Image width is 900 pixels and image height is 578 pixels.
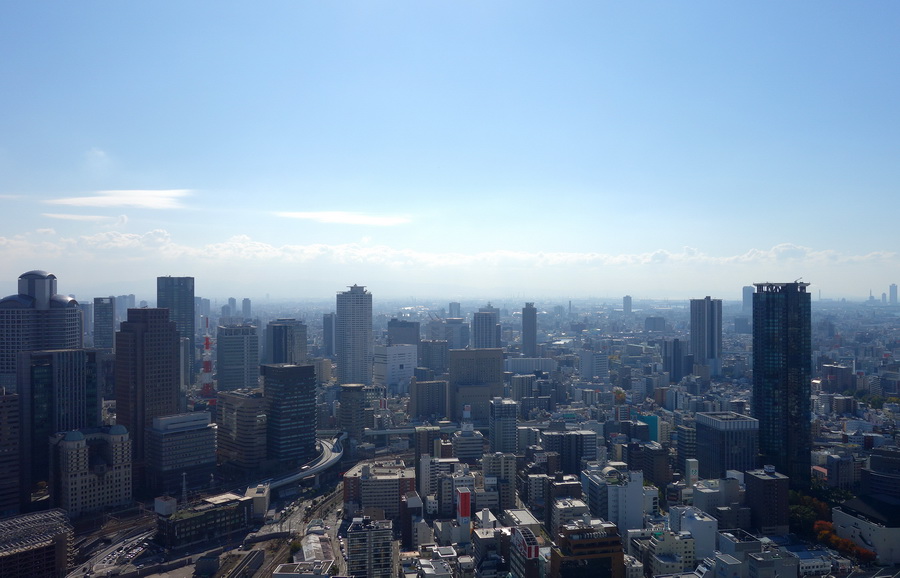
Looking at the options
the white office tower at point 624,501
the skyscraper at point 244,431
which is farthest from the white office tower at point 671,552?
the skyscraper at point 244,431

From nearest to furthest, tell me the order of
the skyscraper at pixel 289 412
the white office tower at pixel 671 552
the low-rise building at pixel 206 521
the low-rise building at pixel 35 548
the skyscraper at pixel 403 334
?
1. the low-rise building at pixel 35 548
2. the white office tower at pixel 671 552
3. the low-rise building at pixel 206 521
4. the skyscraper at pixel 289 412
5. the skyscraper at pixel 403 334

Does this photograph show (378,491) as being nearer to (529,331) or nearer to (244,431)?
(244,431)

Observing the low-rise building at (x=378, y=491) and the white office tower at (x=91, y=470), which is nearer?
the white office tower at (x=91, y=470)

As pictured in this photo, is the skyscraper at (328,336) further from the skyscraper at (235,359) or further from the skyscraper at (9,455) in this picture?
the skyscraper at (9,455)

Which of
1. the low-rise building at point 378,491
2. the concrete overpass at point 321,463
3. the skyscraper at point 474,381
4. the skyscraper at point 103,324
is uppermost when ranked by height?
the skyscraper at point 103,324

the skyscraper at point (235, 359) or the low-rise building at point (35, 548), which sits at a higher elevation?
the skyscraper at point (235, 359)

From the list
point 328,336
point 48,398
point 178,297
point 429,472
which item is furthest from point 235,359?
point 429,472

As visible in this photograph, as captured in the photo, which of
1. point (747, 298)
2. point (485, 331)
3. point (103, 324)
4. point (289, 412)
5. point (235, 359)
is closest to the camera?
point (289, 412)
